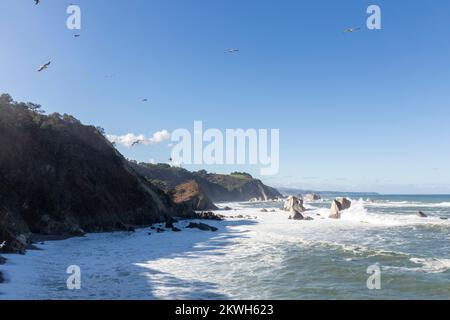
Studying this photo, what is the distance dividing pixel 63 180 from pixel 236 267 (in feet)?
90.7

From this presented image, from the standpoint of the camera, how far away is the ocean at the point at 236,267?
1596 centimetres

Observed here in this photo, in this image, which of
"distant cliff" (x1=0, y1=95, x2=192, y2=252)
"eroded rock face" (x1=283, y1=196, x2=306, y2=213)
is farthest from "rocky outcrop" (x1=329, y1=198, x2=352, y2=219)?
"distant cliff" (x1=0, y1=95, x2=192, y2=252)

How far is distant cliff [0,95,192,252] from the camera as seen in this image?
36.1 meters

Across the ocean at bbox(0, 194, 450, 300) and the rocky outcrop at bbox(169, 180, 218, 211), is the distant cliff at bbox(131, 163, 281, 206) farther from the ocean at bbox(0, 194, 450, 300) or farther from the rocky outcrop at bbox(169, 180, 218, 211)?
the ocean at bbox(0, 194, 450, 300)

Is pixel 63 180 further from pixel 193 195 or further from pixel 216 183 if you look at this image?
pixel 216 183

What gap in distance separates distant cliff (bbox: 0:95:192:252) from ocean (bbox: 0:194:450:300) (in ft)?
19.2

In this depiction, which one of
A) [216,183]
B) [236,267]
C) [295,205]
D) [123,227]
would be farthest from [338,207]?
[216,183]

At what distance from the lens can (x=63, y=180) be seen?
42.3 metres

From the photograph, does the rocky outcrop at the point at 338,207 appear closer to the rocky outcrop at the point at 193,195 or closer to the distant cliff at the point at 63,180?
the distant cliff at the point at 63,180

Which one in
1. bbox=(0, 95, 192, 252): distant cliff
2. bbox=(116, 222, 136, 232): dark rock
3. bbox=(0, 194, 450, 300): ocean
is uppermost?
bbox=(0, 95, 192, 252): distant cliff

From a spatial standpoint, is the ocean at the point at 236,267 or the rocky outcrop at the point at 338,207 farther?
the rocky outcrop at the point at 338,207

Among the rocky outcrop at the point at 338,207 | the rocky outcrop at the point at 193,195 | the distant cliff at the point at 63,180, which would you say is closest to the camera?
the distant cliff at the point at 63,180

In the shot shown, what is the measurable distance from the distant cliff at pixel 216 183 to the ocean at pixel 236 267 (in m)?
121

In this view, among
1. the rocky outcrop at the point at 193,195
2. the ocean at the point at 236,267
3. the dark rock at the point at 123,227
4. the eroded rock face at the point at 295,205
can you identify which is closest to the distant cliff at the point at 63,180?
the dark rock at the point at 123,227
